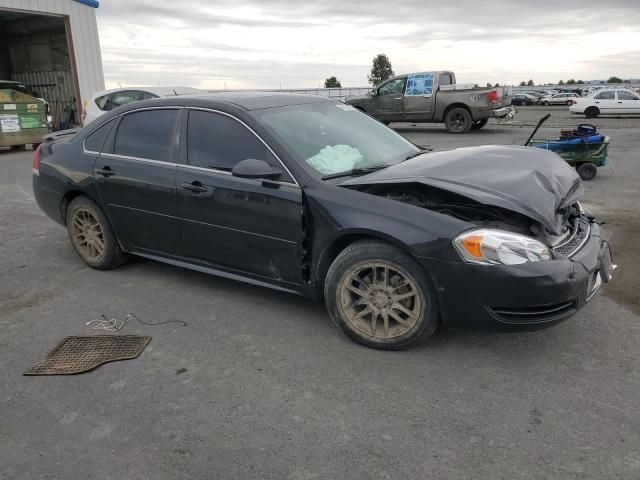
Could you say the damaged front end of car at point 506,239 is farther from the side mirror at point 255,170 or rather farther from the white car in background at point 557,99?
the white car in background at point 557,99

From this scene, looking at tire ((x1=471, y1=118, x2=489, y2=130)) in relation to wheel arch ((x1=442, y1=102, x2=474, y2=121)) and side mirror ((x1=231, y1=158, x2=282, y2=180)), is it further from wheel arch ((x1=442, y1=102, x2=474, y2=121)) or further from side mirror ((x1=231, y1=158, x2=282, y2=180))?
side mirror ((x1=231, y1=158, x2=282, y2=180))

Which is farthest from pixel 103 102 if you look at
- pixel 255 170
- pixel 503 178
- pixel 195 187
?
pixel 503 178

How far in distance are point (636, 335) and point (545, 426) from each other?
4.37ft

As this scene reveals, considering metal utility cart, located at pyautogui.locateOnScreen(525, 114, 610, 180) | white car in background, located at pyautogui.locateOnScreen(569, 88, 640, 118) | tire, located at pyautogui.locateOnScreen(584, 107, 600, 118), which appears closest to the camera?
metal utility cart, located at pyautogui.locateOnScreen(525, 114, 610, 180)

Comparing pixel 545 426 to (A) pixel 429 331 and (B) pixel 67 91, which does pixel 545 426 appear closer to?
(A) pixel 429 331

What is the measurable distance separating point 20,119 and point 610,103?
968 inches

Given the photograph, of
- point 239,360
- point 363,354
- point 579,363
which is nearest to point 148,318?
point 239,360

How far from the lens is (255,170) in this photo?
3.52 meters

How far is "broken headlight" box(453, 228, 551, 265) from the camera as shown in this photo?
9.77 ft

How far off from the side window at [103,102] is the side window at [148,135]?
952 centimetres

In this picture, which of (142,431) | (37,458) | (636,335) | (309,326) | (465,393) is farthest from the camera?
(309,326)

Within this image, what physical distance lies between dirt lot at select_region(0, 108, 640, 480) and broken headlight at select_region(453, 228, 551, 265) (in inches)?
26.5

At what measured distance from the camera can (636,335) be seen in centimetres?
351

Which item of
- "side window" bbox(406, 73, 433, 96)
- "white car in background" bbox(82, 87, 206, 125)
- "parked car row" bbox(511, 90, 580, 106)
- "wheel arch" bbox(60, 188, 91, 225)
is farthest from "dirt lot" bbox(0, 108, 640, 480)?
"parked car row" bbox(511, 90, 580, 106)
